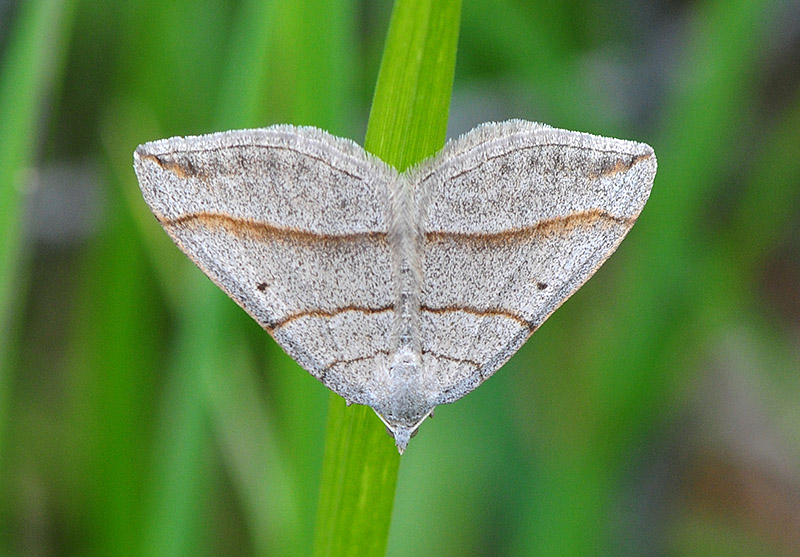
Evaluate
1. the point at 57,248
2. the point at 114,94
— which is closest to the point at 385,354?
the point at 114,94

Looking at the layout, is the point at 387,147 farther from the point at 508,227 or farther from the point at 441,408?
the point at 441,408

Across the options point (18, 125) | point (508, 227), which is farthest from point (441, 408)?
point (18, 125)

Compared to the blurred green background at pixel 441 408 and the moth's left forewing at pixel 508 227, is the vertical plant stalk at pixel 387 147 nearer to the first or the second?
the moth's left forewing at pixel 508 227

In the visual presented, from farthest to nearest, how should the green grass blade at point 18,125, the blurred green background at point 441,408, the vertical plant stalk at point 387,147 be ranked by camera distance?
the blurred green background at point 441,408 → the green grass blade at point 18,125 → the vertical plant stalk at point 387,147

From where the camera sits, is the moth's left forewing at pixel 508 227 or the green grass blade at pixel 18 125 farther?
the green grass blade at pixel 18 125

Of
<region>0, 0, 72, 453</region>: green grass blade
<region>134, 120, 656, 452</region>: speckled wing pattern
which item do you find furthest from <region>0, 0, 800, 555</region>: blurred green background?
<region>134, 120, 656, 452</region>: speckled wing pattern

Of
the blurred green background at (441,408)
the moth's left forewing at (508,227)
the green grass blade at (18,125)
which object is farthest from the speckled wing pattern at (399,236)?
the green grass blade at (18,125)

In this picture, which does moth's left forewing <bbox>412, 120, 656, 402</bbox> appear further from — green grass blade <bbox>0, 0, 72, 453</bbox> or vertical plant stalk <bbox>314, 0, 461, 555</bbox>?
green grass blade <bbox>0, 0, 72, 453</bbox>

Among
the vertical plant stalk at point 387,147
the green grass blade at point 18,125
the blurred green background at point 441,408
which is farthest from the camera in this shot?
the blurred green background at point 441,408
